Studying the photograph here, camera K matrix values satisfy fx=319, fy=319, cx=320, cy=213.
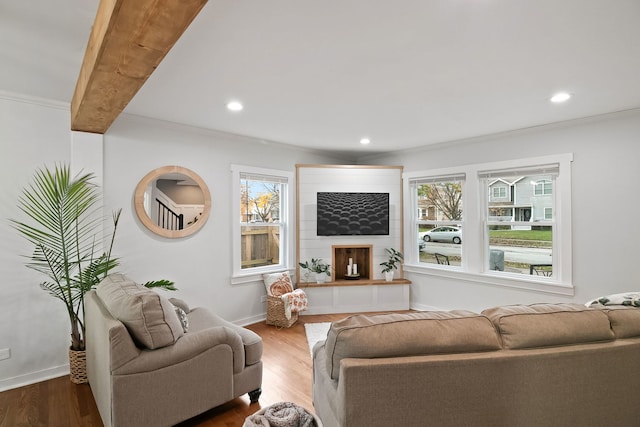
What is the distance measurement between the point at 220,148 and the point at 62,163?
161 centimetres

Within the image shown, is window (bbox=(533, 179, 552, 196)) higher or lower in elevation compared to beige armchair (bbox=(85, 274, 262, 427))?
higher

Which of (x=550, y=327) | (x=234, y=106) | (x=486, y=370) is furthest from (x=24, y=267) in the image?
(x=550, y=327)

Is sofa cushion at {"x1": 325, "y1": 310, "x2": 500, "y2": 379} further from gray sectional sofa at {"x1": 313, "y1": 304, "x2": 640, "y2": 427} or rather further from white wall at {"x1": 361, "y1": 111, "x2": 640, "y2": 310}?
white wall at {"x1": 361, "y1": 111, "x2": 640, "y2": 310}

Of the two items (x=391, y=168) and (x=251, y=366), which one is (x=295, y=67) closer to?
(x=251, y=366)

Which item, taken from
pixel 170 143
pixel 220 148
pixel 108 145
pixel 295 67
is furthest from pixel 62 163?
pixel 295 67

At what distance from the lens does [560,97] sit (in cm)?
277

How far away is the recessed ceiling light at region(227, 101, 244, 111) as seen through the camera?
293 centimetres

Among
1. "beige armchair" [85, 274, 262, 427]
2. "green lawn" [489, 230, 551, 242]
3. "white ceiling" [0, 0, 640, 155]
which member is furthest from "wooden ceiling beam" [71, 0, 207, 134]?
"green lawn" [489, 230, 551, 242]

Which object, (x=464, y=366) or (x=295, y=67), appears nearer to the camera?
(x=464, y=366)

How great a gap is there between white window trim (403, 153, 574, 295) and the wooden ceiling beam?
3.90 meters

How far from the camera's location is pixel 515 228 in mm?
4023

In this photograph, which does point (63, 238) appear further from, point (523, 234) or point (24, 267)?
point (523, 234)

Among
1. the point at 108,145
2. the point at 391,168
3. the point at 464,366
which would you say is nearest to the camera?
the point at 464,366

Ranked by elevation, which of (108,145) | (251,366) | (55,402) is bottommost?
(55,402)
